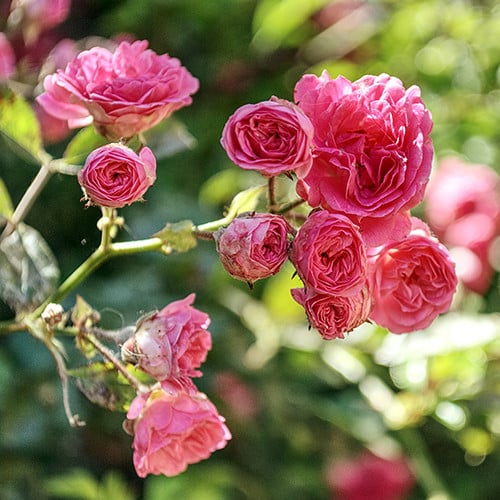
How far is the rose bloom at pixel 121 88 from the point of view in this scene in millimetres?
831

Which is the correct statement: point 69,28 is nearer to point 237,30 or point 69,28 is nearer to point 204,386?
point 237,30

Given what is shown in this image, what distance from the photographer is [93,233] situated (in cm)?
148

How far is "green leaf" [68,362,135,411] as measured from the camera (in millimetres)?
850

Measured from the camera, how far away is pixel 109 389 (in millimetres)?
854

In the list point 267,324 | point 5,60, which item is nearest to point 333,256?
point 5,60

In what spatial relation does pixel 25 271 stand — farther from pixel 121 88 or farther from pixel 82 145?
pixel 121 88

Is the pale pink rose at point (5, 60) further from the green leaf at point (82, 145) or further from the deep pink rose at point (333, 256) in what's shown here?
the deep pink rose at point (333, 256)

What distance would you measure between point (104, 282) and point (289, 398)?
1.12 feet

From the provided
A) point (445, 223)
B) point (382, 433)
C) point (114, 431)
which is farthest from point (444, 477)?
point (114, 431)

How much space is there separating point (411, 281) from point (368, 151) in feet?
0.42

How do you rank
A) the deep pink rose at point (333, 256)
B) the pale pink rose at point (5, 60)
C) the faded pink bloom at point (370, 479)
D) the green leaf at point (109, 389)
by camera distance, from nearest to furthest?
the deep pink rose at point (333, 256), the green leaf at point (109, 389), the pale pink rose at point (5, 60), the faded pink bloom at point (370, 479)

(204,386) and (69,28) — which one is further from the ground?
(69,28)

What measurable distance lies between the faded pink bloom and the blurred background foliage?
3 cm

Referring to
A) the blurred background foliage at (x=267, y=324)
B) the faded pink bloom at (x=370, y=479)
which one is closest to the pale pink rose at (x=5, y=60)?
the blurred background foliage at (x=267, y=324)
